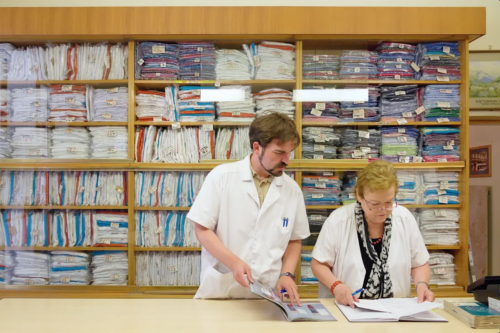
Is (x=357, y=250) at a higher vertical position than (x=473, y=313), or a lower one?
higher

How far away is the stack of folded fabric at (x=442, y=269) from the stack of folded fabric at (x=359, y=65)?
1.59 metres

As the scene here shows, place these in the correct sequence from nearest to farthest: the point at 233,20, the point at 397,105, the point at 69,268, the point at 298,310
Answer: the point at 298,310, the point at 233,20, the point at 69,268, the point at 397,105

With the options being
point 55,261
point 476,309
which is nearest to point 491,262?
point 476,309

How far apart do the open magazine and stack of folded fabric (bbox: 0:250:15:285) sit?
2587mm

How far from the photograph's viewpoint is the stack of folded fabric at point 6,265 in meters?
3.48

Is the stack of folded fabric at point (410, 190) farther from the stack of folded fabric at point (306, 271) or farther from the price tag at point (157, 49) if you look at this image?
the price tag at point (157, 49)

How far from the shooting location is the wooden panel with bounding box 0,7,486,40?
3221mm

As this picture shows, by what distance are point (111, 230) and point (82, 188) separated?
422 millimetres

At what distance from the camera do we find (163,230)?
11.5ft

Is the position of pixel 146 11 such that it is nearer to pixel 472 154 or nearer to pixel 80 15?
pixel 80 15

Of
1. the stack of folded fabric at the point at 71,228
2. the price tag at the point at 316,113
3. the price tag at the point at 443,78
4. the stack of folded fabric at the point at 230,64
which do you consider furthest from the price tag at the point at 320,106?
the stack of folded fabric at the point at 71,228

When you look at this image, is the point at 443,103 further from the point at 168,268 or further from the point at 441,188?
the point at 168,268

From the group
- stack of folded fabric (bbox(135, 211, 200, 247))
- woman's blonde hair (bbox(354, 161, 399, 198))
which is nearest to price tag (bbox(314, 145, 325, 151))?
stack of folded fabric (bbox(135, 211, 200, 247))

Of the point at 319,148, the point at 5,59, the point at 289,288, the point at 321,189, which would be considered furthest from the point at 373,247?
the point at 5,59
